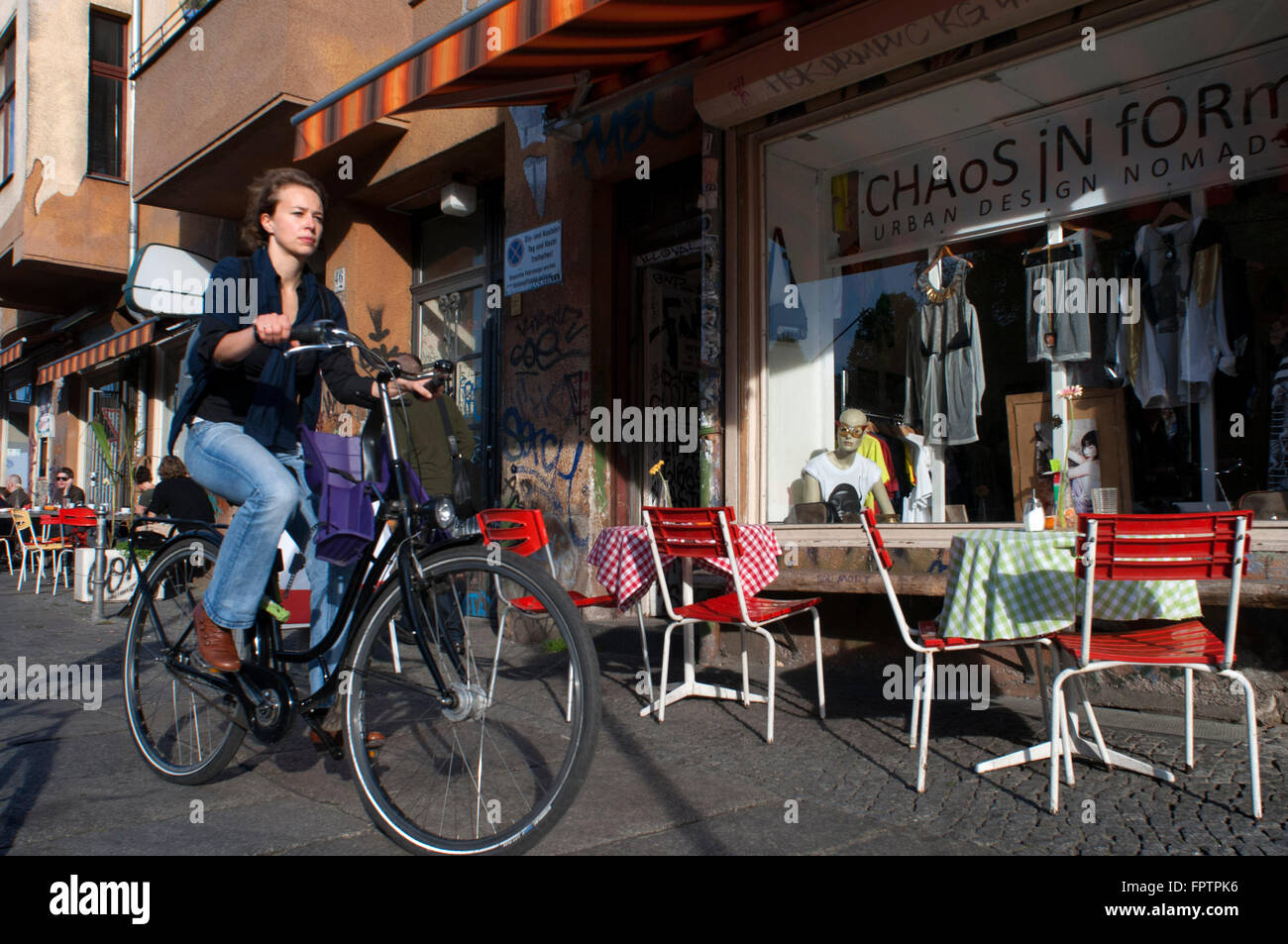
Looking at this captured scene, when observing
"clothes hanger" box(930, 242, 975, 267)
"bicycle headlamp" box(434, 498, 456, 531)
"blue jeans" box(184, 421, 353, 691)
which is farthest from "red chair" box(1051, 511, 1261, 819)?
"clothes hanger" box(930, 242, 975, 267)

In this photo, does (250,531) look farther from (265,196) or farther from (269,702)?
(265,196)

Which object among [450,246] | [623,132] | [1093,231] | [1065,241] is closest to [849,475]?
[1065,241]

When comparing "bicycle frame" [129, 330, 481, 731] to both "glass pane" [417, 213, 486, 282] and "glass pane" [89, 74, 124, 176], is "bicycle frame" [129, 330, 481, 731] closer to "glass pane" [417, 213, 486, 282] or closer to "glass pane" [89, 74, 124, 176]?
"glass pane" [417, 213, 486, 282]

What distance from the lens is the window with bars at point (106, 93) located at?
53.6 ft

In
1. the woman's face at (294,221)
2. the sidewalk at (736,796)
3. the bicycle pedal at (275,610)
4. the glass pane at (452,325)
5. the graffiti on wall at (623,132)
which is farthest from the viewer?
the glass pane at (452,325)

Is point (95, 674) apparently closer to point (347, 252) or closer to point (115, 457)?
point (347, 252)

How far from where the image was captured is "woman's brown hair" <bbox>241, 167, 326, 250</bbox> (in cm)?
Answer: 333

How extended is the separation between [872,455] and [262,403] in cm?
461

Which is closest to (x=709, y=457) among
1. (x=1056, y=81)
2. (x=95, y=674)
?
(x=1056, y=81)

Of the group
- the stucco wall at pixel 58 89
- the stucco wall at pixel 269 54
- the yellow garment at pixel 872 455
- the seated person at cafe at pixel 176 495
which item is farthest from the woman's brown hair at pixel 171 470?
the stucco wall at pixel 58 89

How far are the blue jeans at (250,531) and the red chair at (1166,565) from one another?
2323 mm

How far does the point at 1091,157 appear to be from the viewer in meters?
6.03

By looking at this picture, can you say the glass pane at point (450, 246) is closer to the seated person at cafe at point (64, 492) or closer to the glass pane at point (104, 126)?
the seated person at cafe at point (64, 492)

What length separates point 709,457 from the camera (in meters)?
6.64
